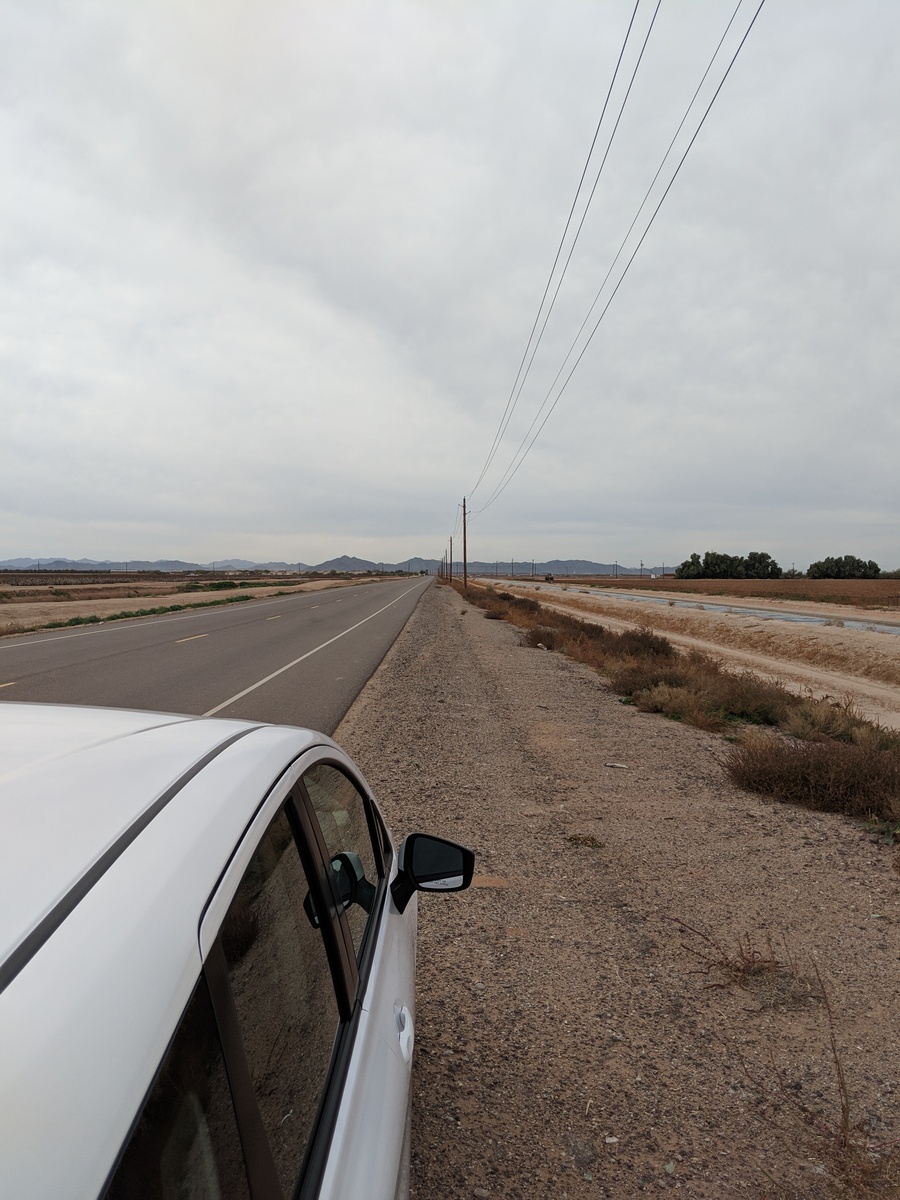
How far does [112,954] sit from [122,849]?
0.71 feet

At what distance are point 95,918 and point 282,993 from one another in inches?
22.0

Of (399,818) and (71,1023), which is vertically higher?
(71,1023)

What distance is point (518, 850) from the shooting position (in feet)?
18.7

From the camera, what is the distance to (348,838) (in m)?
2.29

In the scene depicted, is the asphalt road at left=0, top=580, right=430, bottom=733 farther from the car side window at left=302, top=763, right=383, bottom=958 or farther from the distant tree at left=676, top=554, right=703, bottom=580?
the distant tree at left=676, top=554, right=703, bottom=580

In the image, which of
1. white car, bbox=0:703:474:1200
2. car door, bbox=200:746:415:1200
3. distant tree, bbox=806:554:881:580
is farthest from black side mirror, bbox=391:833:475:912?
distant tree, bbox=806:554:881:580

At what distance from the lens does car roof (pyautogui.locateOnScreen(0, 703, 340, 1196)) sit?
0.78 m

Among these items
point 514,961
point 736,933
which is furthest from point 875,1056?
point 514,961

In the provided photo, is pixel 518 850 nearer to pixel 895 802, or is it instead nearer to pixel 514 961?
pixel 514 961

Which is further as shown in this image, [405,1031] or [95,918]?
[405,1031]

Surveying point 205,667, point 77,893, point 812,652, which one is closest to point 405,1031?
point 77,893

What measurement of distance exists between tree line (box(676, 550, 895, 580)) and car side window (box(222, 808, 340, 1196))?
123253mm

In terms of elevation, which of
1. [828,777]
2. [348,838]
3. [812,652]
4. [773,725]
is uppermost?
[348,838]

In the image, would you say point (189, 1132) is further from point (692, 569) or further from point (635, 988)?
point (692, 569)
